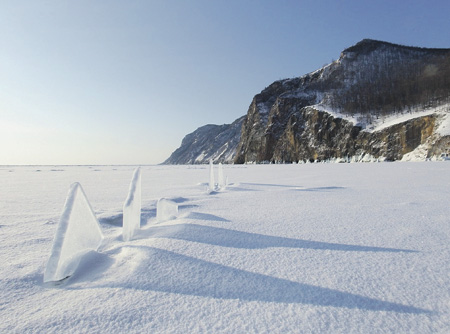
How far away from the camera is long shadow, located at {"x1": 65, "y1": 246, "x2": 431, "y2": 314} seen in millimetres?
875

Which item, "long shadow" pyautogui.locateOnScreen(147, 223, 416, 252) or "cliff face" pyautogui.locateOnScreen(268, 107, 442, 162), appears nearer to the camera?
"long shadow" pyautogui.locateOnScreen(147, 223, 416, 252)

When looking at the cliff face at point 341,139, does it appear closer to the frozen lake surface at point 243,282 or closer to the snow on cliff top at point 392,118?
the snow on cliff top at point 392,118

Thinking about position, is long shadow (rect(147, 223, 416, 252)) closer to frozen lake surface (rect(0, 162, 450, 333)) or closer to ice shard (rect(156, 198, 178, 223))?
frozen lake surface (rect(0, 162, 450, 333))

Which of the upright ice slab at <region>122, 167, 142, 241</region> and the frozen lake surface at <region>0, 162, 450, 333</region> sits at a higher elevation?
the upright ice slab at <region>122, 167, 142, 241</region>

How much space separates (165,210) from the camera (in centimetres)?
249

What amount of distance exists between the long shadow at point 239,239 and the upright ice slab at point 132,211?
133mm

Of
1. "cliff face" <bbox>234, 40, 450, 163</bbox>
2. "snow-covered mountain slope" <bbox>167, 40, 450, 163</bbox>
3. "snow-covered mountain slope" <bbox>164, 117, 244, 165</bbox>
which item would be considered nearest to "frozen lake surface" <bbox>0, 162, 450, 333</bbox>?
"snow-covered mountain slope" <bbox>167, 40, 450, 163</bbox>

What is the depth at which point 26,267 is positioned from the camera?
1252 mm

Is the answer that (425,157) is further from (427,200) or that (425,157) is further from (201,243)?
(201,243)

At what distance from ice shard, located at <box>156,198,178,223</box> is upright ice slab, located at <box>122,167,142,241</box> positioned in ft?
1.72

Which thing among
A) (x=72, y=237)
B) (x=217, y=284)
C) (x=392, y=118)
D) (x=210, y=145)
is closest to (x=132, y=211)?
(x=72, y=237)

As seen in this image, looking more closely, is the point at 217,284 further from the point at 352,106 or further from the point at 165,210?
the point at 352,106

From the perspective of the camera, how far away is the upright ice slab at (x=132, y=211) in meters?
1.74

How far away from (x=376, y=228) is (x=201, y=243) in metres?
1.38
